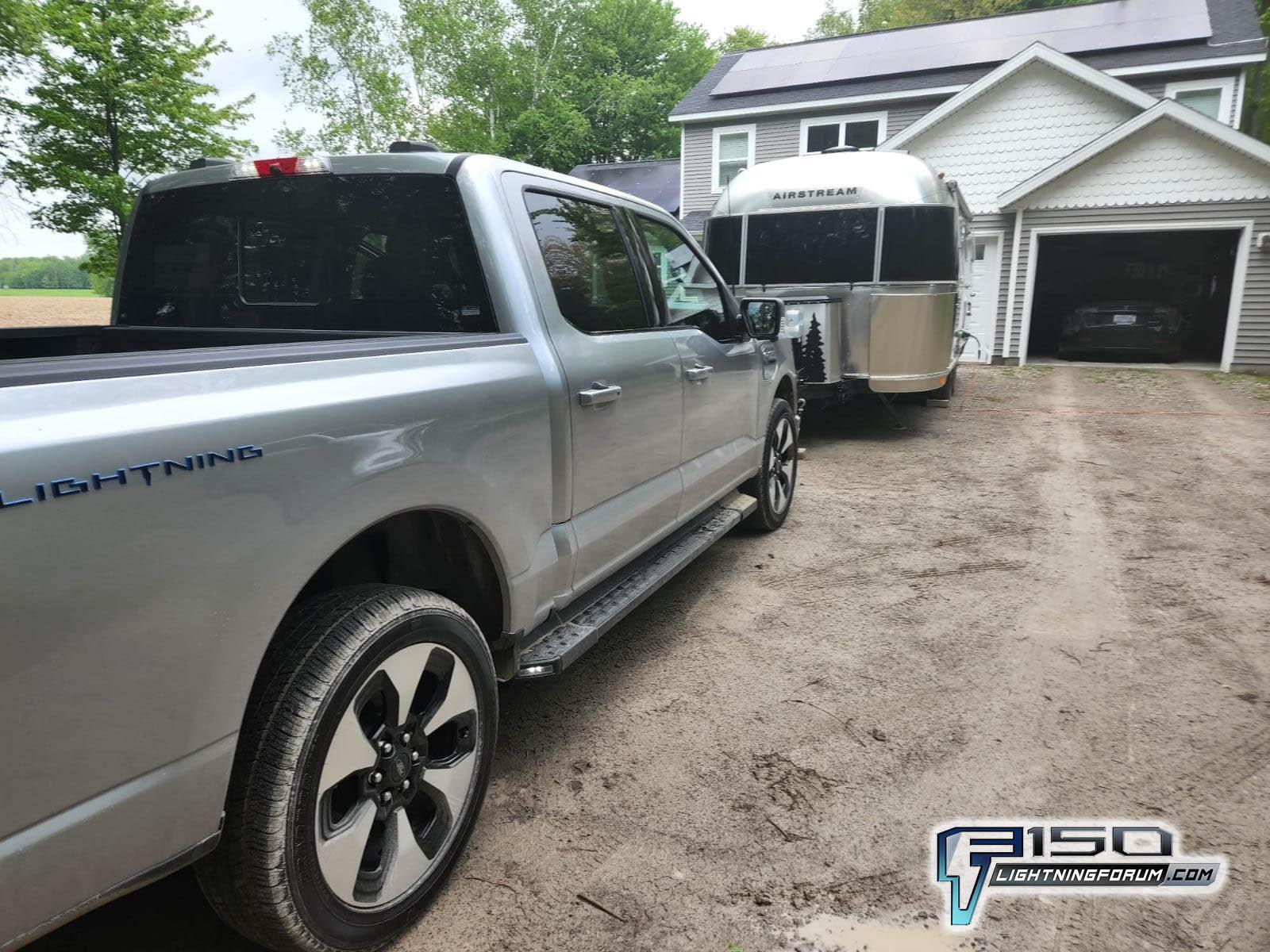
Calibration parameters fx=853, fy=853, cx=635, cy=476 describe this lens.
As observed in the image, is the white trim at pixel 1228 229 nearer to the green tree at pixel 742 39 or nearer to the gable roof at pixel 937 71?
the gable roof at pixel 937 71

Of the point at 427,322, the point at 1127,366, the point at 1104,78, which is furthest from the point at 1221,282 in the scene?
the point at 427,322

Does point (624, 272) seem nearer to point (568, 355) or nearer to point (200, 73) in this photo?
point (568, 355)

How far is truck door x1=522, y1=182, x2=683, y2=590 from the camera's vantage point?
2850 mm

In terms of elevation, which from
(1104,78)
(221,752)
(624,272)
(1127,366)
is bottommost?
(1127,366)

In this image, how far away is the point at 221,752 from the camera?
1.61m

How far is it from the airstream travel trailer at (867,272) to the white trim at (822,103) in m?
10.0

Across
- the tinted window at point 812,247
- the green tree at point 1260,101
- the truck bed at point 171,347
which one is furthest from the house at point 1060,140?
the truck bed at point 171,347

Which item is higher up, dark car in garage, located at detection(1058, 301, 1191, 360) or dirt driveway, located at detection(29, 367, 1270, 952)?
dark car in garage, located at detection(1058, 301, 1191, 360)

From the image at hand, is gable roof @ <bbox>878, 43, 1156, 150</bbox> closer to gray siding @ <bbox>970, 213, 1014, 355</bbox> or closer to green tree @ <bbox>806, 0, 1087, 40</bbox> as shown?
gray siding @ <bbox>970, 213, 1014, 355</bbox>

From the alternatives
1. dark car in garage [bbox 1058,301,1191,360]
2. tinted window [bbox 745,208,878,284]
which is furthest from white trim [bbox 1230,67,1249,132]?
tinted window [bbox 745,208,878,284]

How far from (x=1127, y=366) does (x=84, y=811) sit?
1731 cm

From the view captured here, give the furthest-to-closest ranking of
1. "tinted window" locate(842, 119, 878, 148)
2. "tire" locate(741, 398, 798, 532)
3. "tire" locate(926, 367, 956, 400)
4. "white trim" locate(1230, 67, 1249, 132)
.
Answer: "tinted window" locate(842, 119, 878, 148) < "white trim" locate(1230, 67, 1249, 132) < "tire" locate(926, 367, 956, 400) < "tire" locate(741, 398, 798, 532)

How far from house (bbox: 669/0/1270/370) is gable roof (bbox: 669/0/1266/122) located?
38mm

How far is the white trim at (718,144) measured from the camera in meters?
19.5
